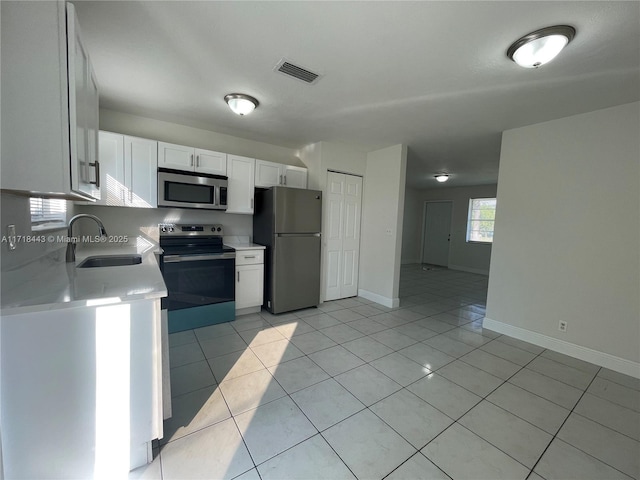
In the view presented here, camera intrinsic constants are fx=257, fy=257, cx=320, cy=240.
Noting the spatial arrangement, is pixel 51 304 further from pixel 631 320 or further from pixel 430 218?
pixel 430 218

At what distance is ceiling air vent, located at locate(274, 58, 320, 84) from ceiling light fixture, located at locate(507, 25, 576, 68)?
1306 mm

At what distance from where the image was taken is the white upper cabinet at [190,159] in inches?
112

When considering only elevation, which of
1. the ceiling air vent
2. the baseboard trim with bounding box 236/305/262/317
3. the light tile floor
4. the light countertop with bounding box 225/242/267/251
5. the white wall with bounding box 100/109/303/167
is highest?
the ceiling air vent

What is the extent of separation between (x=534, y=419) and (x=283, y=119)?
133 inches

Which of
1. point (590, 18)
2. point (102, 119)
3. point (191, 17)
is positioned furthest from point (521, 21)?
point (102, 119)

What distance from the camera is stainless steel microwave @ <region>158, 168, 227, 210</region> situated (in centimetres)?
280

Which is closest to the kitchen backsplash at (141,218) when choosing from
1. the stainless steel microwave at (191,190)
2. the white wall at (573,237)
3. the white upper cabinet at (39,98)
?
the stainless steel microwave at (191,190)

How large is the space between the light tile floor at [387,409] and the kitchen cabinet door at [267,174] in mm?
1864

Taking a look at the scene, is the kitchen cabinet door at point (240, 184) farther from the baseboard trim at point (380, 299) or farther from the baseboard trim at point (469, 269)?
the baseboard trim at point (469, 269)

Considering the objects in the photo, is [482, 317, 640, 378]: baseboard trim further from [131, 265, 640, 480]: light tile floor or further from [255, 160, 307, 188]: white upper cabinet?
[255, 160, 307, 188]: white upper cabinet

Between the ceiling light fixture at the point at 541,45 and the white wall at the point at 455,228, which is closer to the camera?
the ceiling light fixture at the point at 541,45

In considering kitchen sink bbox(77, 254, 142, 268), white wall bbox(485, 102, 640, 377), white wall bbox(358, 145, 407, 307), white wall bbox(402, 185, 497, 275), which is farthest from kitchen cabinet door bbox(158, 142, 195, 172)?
white wall bbox(402, 185, 497, 275)

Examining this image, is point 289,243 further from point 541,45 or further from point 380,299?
point 541,45

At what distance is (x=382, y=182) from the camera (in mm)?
3979
